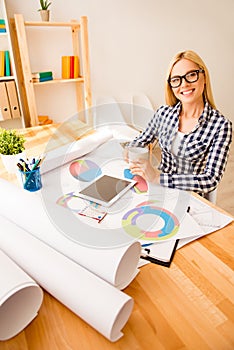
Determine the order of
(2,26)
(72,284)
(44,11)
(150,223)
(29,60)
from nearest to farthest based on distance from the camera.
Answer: (72,284) → (150,223) → (2,26) → (44,11) → (29,60)

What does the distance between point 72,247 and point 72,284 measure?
0.32 ft

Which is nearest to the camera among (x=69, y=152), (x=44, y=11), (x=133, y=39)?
(x=69, y=152)

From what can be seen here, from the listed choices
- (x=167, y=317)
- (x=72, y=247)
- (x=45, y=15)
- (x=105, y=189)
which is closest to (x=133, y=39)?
(x=45, y=15)

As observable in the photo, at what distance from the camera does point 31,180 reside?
98 centimetres

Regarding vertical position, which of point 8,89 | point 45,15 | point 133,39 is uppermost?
point 45,15

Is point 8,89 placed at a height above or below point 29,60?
below

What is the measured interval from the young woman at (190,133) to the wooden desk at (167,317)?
16.8 inches

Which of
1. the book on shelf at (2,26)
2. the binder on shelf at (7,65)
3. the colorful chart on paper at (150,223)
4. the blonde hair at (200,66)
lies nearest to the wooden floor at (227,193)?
the blonde hair at (200,66)

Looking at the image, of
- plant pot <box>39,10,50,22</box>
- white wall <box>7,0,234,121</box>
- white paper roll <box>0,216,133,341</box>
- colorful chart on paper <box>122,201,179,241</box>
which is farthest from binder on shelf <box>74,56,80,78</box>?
white paper roll <box>0,216,133,341</box>

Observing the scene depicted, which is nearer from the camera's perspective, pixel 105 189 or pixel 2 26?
pixel 105 189

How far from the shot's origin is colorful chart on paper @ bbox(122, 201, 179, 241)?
763 millimetres

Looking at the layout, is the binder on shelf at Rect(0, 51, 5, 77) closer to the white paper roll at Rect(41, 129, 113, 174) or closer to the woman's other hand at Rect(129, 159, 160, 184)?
the white paper roll at Rect(41, 129, 113, 174)

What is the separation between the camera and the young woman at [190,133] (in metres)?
1.08

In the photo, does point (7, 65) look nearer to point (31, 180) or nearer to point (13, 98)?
point (13, 98)
